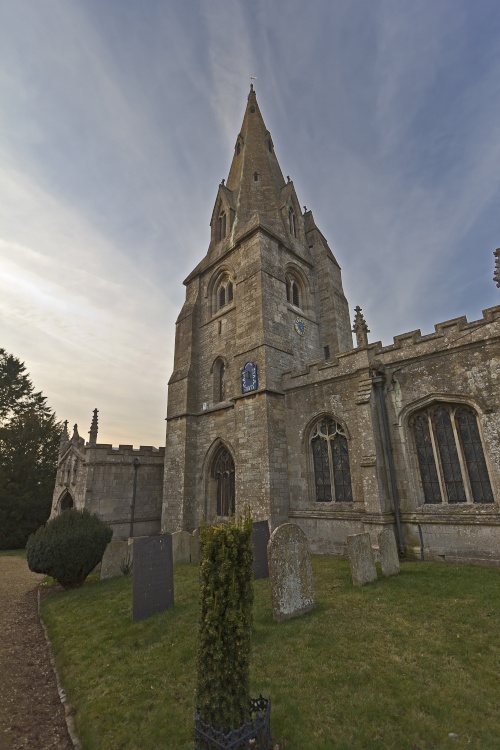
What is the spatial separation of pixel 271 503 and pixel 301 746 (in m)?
9.42

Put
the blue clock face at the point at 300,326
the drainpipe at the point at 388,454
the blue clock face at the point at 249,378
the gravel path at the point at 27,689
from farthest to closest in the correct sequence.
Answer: the blue clock face at the point at 300,326
the blue clock face at the point at 249,378
the drainpipe at the point at 388,454
the gravel path at the point at 27,689

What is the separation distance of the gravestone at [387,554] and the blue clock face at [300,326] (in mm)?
10750

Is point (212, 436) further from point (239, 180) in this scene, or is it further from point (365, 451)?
point (239, 180)

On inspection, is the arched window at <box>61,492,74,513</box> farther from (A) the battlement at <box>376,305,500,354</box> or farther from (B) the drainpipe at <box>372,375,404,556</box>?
(A) the battlement at <box>376,305,500,354</box>

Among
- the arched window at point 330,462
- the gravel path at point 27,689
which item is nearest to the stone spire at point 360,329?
the arched window at point 330,462

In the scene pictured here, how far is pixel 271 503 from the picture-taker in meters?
12.5

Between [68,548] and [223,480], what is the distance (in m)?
7.31

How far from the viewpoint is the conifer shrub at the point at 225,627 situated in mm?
3068

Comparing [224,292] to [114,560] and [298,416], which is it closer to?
[298,416]

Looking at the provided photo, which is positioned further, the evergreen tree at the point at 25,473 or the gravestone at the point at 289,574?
the evergreen tree at the point at 25,473

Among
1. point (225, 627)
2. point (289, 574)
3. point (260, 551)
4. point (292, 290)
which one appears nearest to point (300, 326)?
point (292, 290)

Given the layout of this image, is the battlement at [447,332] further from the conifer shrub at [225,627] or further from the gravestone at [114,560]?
the gravestone at [114,560]

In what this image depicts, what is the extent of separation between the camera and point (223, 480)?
52.2 ft

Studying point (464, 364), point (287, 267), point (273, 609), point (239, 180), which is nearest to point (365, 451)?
point (464, 364)
